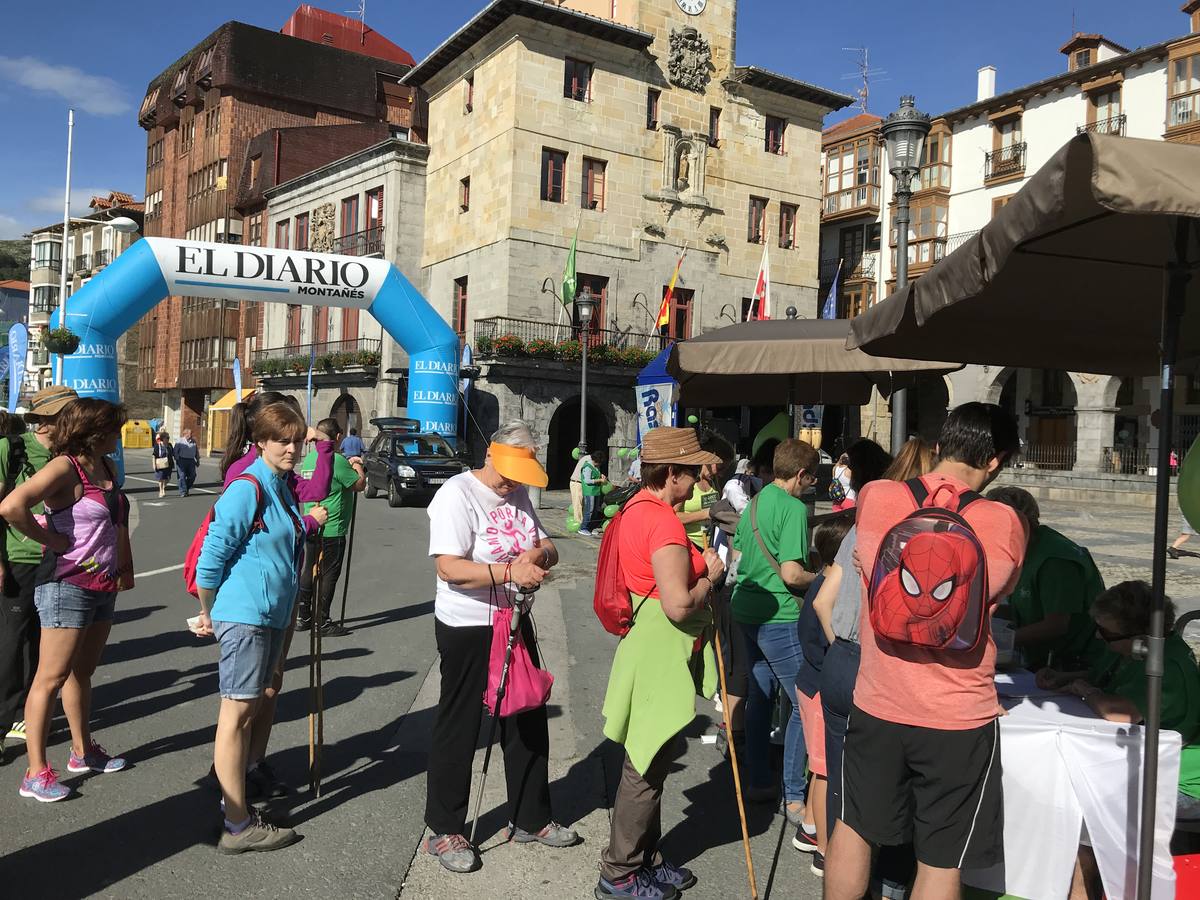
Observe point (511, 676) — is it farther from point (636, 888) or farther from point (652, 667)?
point (636, 888)

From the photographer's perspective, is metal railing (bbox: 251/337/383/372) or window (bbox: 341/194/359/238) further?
window (bbox: 341/194/359/238)

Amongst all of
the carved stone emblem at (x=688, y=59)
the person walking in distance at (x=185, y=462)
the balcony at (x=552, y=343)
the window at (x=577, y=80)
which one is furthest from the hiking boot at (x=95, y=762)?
the carved stone emblem at (x=688, y=59)

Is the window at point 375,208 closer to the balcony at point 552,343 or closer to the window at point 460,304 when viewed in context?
the window at point 460,304

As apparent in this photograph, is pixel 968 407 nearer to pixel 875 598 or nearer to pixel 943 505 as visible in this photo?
pixel 943 505

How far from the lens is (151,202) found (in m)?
52.0

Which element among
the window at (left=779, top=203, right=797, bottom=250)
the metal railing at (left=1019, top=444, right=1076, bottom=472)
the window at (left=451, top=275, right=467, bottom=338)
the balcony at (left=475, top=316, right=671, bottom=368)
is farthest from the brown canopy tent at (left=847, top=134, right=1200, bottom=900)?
the window at (left=779, top=203, right=797, bottom=250)

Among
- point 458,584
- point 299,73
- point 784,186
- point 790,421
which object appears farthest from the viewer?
point 299,73

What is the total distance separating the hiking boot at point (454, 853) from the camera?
3.68m

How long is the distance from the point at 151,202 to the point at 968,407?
187 ft

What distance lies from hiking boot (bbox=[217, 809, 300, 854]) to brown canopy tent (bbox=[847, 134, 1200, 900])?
3.11 metres

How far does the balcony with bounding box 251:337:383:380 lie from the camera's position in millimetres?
34156

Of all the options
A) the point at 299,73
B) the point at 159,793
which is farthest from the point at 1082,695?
the point at 299,73

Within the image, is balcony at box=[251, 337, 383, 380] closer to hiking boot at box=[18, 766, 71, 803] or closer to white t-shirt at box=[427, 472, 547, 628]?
hiking boot at box=[18, 766, 71, 803]

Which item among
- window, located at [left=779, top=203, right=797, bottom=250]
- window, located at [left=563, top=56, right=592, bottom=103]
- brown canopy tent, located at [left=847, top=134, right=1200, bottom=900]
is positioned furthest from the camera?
window, located at [left=779, top=203, right=797, bottom=250]
